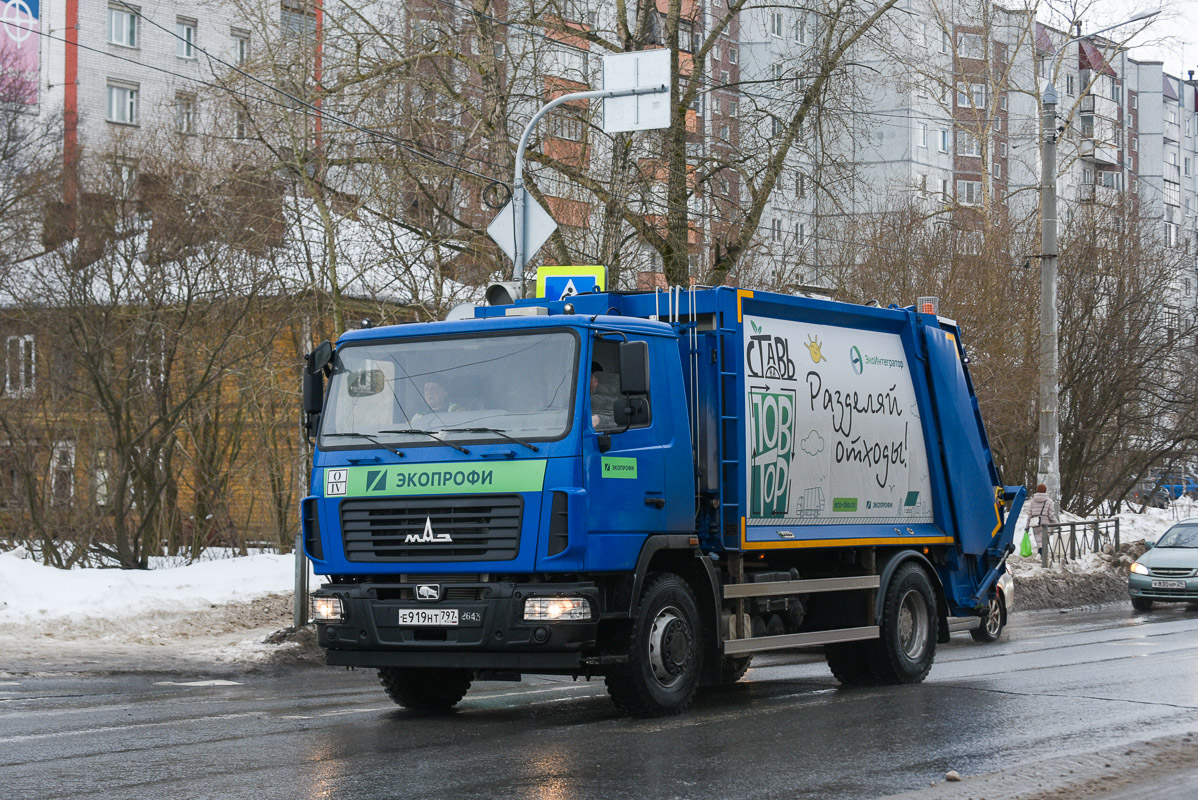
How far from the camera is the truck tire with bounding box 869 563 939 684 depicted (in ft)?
39.7

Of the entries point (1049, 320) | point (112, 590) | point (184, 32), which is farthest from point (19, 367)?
point (184, 32)

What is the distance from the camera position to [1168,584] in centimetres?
2175

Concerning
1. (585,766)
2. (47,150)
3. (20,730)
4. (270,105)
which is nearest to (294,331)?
(270,105)

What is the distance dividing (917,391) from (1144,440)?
2443cm

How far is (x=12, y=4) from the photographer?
50.8m

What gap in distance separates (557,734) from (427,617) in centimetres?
113

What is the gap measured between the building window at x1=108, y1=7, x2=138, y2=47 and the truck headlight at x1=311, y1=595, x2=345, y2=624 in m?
48.6

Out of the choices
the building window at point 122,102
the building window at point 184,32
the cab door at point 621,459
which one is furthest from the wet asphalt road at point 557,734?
the building window at point 184,32

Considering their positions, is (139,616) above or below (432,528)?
below

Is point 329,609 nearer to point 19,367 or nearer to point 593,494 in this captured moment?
point 593,494

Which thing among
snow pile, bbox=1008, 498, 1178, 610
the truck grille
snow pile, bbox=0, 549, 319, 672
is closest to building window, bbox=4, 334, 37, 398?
snow pile, bbox=0, 549, 319, 672

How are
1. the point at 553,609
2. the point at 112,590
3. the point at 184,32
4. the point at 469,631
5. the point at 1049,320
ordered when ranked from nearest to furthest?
the point at 553,609 < the point at 469,631 < the point at 112,590 < the point at 1049,320 < the point at 184,32

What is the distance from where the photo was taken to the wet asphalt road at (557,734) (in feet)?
24.4

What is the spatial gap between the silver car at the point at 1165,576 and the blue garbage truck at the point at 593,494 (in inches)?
453
